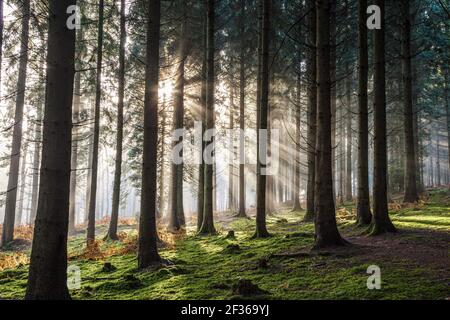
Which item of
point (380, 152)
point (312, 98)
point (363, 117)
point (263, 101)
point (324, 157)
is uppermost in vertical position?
point (312, 98)

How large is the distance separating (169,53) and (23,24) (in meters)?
6.39

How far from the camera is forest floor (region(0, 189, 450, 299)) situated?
17.2 feet

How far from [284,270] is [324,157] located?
9.28 feet

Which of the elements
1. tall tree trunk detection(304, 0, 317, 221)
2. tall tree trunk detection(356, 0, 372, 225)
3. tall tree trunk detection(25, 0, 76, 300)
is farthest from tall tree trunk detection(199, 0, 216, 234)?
tall tree trunk detection(25, 0, 76, 300)

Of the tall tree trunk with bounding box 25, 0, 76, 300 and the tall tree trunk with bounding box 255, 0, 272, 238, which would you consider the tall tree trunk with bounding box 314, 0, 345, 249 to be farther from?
the tall tree trunk with bounding box 25, 0, 76, 300

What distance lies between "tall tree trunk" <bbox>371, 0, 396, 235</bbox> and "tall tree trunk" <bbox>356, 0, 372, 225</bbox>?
454mm

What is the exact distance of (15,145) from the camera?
49.5ft

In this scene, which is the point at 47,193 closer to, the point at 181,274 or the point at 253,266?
the point at 181,274

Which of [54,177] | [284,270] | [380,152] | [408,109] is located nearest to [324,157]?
[380,152]

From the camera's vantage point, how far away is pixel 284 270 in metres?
6.77

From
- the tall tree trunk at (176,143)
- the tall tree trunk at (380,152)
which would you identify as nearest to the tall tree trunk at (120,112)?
the tall tree trunk at (176,143)

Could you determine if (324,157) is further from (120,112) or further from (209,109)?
(120,112)

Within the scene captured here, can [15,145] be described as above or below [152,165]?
above
